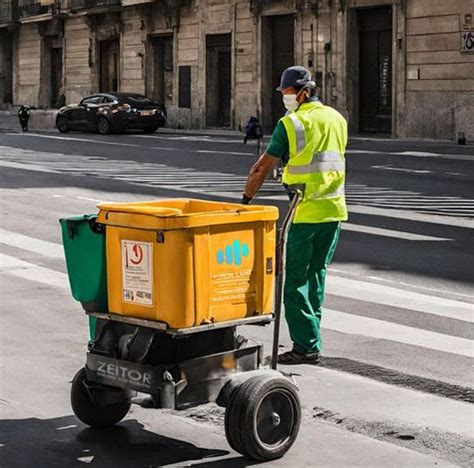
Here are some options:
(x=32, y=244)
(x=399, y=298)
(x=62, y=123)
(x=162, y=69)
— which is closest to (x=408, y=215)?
(x=32, y=244)

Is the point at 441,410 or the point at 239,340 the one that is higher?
the point at 239,340

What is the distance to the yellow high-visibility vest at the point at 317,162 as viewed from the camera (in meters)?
7.91

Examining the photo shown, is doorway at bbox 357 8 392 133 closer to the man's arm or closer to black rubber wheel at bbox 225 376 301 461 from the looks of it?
the man's arm

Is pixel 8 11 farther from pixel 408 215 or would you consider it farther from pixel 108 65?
pixel 408 215

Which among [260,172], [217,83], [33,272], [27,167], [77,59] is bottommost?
[33,272]

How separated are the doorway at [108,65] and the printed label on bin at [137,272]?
162 ft

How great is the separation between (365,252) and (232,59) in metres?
32.3

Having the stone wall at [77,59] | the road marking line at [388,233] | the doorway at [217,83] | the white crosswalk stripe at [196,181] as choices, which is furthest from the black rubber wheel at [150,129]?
the road marking line at [388,233]

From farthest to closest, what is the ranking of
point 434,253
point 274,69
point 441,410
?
point 274,69 → point 434,253 → point 441,410

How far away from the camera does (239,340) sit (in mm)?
6465

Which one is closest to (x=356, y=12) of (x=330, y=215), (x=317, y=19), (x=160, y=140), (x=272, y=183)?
(x=317, y=19)

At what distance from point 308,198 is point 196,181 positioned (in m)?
14.9

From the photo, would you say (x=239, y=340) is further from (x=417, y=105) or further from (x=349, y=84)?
(x=349, y=84)

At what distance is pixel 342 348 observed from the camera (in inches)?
345
